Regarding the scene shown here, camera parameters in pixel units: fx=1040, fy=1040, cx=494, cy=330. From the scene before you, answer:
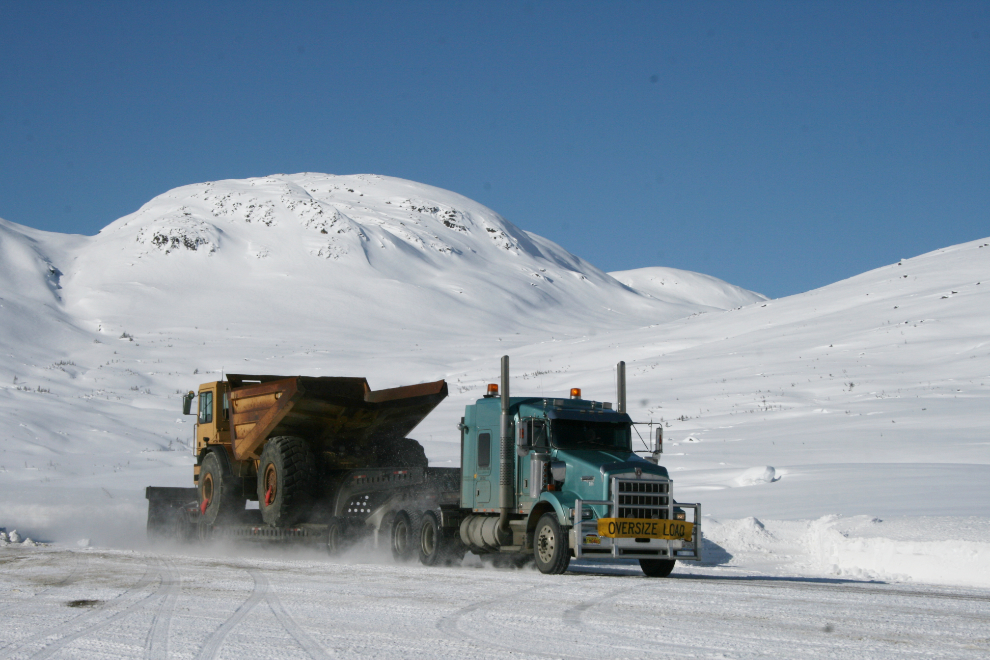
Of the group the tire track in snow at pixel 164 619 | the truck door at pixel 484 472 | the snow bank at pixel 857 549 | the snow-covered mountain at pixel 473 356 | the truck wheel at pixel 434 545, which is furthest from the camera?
the snow-covered mountain at pixel 473 356

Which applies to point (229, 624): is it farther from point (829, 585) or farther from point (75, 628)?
point (829, 585)

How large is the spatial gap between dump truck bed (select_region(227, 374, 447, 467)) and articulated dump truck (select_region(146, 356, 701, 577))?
0.08ft

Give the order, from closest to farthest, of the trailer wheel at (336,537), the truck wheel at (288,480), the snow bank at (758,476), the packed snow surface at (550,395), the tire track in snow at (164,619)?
the tire track in snow at (164,619)
the packed snow surface at (550,395)
the trailer wheel at (336,537)
the truck wheel at (288,480)
the snow bank at (758,476)

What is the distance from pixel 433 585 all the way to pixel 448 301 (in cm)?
10175

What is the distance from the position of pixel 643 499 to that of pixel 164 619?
669 centimetres

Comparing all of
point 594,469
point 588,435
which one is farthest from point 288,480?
point 594,469

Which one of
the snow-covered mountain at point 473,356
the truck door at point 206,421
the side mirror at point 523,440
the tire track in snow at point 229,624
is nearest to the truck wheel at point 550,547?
the side mirror at point 523,440

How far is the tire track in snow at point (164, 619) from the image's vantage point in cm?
786

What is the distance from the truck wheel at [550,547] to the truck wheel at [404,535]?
2.57 meters

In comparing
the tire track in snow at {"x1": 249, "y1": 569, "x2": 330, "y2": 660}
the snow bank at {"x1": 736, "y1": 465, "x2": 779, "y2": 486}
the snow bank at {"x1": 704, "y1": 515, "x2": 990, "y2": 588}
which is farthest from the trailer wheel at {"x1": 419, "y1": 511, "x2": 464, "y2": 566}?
the snow bank at {"x1": 736, "y1": 465, "x2": 779, "y2": 486}

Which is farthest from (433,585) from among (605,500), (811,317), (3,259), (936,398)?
(3,259)

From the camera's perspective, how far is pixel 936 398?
33.1 m

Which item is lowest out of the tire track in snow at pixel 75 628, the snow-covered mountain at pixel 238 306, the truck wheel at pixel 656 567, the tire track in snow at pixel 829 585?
the tire track in snow at pixel 75 628

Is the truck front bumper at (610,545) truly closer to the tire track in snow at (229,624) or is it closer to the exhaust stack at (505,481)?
the exhaust stack at (505,481)
